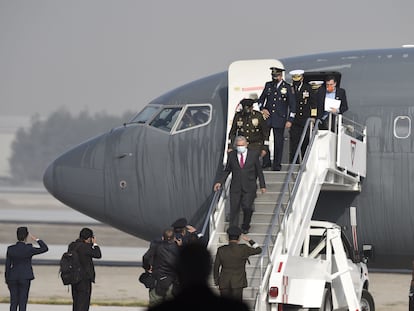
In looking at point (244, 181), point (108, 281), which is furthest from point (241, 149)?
point (108, 281)

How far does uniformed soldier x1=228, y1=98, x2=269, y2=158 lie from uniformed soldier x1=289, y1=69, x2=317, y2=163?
2.96ft

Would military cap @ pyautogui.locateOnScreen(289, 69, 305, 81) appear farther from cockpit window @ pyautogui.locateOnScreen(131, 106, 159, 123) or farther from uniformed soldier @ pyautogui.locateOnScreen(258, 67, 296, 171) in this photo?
cockpit window @ pyautogui.locateOnScreen(131, 106, 159, 123)

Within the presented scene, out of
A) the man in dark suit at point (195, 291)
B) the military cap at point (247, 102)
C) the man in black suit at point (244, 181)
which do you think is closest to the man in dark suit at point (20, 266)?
the man in black suit at point (244, 181)

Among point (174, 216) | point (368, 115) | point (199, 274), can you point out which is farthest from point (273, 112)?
point (199, 274)

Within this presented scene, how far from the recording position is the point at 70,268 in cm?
1462

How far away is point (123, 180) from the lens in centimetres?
1861

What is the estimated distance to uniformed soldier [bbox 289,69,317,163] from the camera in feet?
54.3

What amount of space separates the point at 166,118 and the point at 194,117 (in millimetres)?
679

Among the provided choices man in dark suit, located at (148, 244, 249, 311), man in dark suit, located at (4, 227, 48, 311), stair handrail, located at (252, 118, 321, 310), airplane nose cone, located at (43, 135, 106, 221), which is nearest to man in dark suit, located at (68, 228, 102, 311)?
man in dark suit, located at (4, 227, 48, 311)

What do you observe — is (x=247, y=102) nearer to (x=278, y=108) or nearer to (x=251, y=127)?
(x=251, y=127)

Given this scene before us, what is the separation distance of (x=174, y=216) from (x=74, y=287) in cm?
379

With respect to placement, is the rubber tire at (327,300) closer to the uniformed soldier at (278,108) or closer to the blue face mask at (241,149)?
the uniformed soldier at (278,108)

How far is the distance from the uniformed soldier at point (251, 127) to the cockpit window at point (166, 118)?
2.94 m

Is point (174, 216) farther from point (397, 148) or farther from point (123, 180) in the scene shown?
point (397, 148)
